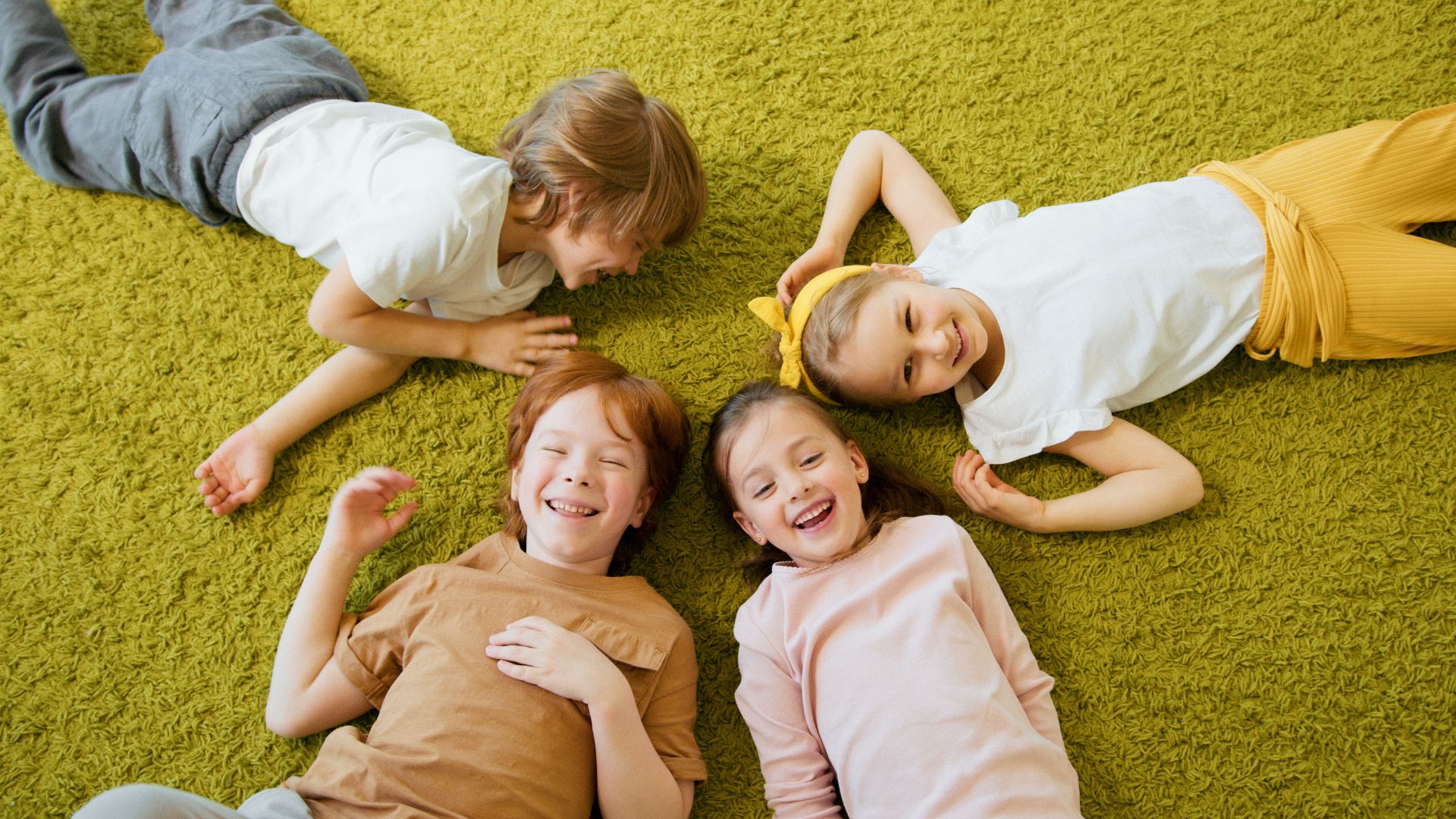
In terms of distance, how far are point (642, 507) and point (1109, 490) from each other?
78cm

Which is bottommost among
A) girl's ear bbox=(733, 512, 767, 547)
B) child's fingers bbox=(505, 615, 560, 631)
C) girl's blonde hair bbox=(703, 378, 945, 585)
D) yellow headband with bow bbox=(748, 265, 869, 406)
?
child's fingers bbox=(505, 615, 560, 631)

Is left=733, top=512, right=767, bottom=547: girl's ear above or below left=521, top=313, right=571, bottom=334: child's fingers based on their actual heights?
below

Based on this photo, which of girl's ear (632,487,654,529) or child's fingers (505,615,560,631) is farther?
girl's ear (632,487,654,529)

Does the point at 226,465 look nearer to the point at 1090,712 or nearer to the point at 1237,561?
the point at 1090,712

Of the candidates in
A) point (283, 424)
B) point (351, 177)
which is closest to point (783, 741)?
point (283, 424)

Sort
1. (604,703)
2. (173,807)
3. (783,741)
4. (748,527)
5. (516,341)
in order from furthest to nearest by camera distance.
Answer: (516,341), (748,527), (783,741), (604,703), (173,807)

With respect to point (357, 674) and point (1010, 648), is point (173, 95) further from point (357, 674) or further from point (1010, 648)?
point (1010, 648)

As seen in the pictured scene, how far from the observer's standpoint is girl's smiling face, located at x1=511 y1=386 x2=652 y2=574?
131 centimetres

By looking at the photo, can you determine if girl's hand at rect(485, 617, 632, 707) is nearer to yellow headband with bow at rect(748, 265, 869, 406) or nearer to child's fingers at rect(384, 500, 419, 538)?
child's fingers at rect(384, 500, 419, 538)

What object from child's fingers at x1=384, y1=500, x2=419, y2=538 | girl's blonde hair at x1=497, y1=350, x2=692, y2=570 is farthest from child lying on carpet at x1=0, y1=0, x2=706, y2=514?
child's fingers at x1=384, y1=500, x2=419, y2=538

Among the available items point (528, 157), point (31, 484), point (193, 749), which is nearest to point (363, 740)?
point (193, 749)

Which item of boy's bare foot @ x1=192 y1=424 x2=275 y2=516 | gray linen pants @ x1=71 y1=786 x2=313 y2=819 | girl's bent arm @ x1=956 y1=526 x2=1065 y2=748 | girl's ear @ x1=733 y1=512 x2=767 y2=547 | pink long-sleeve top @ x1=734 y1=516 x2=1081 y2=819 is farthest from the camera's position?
boy's bare foot @ x1=192 y1=424 x2=275 y2=516

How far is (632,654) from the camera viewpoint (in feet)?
4.27

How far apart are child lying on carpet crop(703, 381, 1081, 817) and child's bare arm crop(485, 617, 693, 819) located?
182 millimetres
